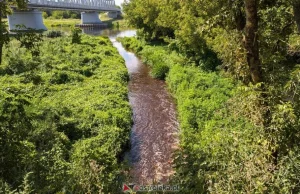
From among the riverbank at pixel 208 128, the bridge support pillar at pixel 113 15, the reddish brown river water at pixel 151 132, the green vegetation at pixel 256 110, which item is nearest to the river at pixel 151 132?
the reddish brown river water at pixel 151 132

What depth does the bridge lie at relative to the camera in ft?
168

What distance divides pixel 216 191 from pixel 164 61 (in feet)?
70.6

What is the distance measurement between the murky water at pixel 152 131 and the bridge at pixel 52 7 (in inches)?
787

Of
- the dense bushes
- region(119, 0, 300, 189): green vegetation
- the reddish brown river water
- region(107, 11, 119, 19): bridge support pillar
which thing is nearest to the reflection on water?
the reddish brown river water

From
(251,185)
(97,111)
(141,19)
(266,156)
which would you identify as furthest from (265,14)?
(141,19)

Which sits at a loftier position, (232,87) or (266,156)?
(266,156)

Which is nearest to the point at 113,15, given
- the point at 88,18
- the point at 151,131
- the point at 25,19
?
the point at 88,18

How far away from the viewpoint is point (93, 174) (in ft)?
24.2

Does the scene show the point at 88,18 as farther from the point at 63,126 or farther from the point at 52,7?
the point at 63,126

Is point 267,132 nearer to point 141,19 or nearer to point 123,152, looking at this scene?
point 123,152

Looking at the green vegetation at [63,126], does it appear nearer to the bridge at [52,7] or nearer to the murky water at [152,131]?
the murky water at [152,131]

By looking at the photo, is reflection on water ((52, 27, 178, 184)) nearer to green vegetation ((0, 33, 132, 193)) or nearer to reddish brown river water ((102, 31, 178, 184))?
reddish brown river water ((102, 31, 178, 184))

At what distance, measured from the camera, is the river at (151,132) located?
11.7 m

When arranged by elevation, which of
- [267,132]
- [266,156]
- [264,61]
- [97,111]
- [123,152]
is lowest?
[123,152]
